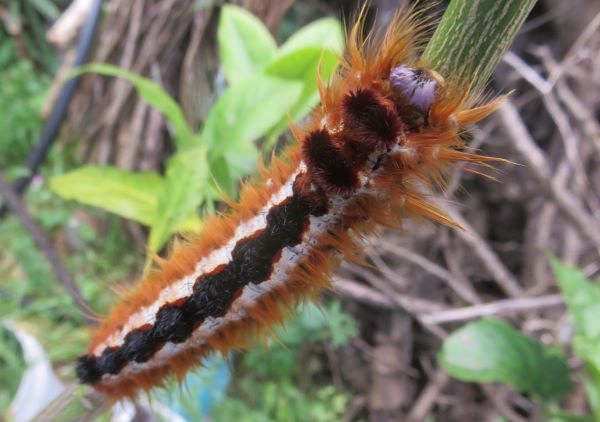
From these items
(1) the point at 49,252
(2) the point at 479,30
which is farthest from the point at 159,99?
(2) the point at 479,30

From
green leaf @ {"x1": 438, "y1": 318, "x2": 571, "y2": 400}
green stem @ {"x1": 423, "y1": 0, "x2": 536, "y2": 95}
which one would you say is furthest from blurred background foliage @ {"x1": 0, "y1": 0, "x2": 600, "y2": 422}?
green stem @ {"x1": 423, "y1": 0, "x2": 536, "y2": 95}

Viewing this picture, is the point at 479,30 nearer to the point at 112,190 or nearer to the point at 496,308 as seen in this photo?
the point at 112,190

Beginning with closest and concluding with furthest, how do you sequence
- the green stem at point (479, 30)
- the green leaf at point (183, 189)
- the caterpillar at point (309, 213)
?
1. the green stem at point (479, 30)
2. the caterpillar at point (309, 213)
3. the green leaf at point (183, 189)

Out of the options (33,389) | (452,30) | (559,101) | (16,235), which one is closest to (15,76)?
(16,235)

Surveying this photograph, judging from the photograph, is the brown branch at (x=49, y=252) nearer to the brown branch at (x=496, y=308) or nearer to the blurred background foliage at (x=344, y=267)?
the blurred background foliage at (x=344, y=267)

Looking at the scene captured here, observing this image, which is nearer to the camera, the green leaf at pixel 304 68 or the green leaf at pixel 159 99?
the green leaf at pixel 304 68

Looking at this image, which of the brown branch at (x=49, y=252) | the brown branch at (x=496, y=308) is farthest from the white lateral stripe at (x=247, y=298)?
the brown branch at (x=496, y=308)
